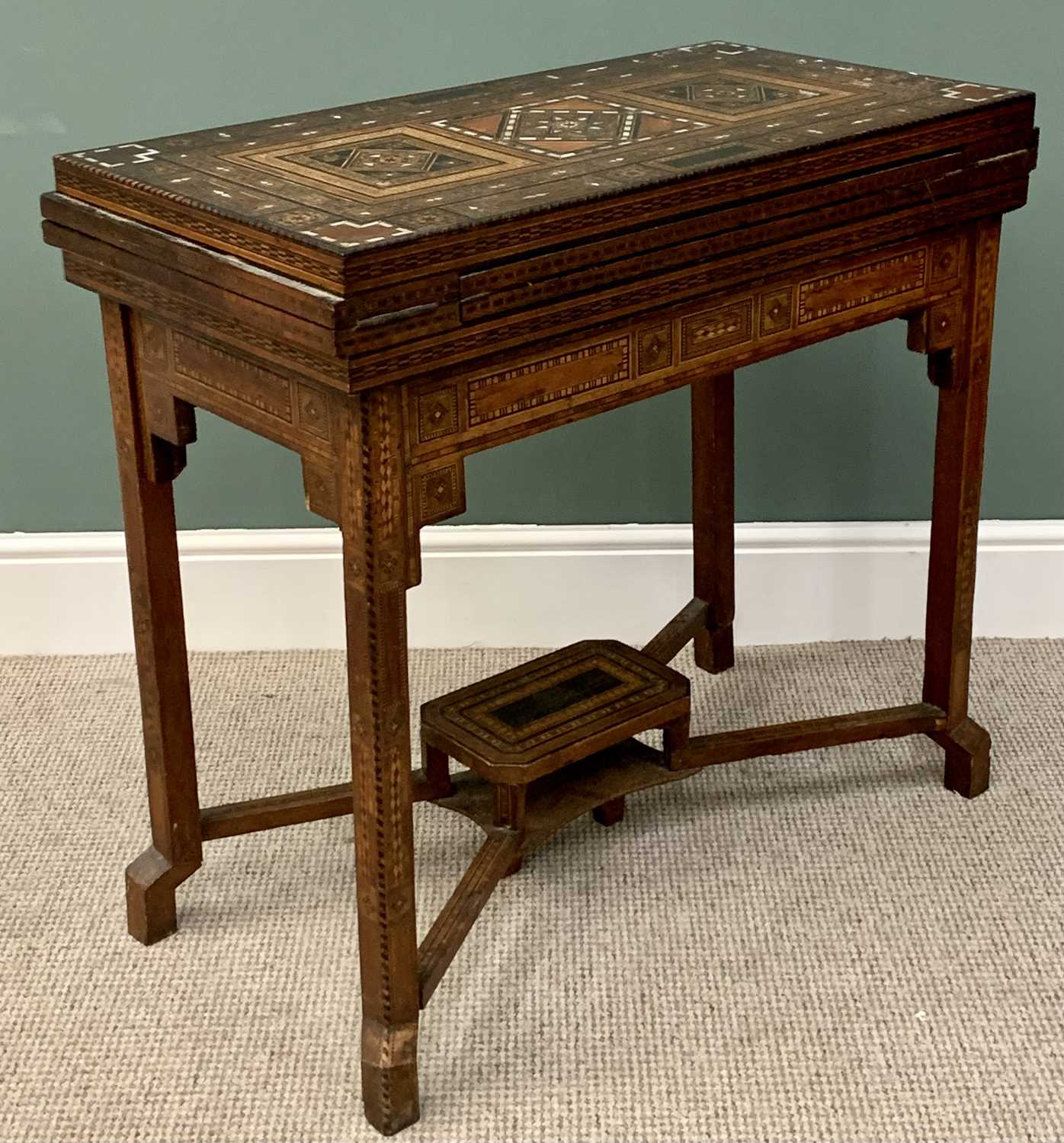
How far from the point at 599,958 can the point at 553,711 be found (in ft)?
1.10

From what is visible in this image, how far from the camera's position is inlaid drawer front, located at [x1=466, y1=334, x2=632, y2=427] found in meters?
1.74

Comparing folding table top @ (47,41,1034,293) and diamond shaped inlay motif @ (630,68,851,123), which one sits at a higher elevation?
diamond shaped inlay motif @ (630,68,851,123)

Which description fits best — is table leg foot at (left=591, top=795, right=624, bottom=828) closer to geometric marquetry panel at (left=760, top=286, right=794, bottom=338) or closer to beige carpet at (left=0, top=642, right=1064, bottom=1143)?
beige carpet at (left=0, top=642, right=1064, bottom=1143)

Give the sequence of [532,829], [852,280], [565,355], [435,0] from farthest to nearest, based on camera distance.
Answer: [435,0] → [532,829] → [852,280] → [565,355]

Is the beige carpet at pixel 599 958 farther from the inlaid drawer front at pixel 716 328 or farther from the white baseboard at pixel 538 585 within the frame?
the inlaid drawer front at pixel 716 328

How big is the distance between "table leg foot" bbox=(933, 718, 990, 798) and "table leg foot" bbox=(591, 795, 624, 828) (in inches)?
18.4

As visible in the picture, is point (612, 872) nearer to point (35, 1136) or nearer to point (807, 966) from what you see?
point (807, 966)

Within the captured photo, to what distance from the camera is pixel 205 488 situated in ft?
9.42

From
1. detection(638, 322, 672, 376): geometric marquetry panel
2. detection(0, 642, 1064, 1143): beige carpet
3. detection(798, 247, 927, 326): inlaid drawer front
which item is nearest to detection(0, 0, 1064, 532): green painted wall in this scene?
detection(0, 642, 1064, 1143): beige carpet

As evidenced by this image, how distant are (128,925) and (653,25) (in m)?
1.51

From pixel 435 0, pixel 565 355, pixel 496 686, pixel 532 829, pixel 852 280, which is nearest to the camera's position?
pixel 565 355

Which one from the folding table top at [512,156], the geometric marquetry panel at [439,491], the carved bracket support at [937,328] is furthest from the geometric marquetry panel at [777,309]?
the geometric marquetry panel at [439,491]

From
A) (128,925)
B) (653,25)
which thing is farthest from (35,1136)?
(653,25)

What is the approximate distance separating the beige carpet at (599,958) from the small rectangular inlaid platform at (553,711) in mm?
200
